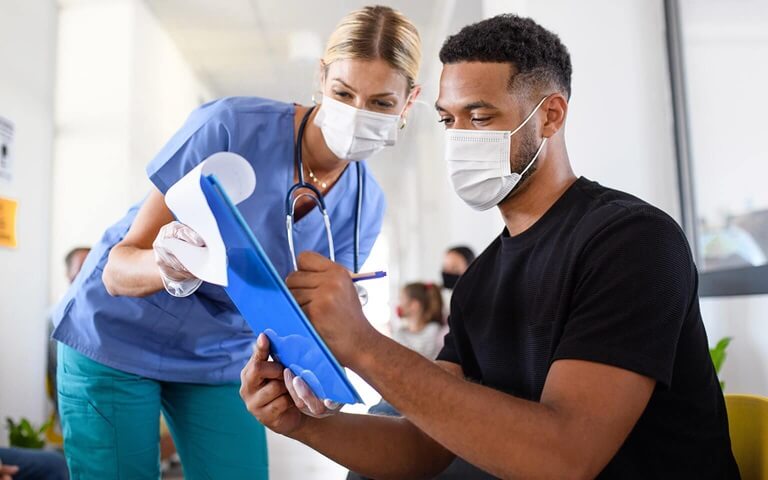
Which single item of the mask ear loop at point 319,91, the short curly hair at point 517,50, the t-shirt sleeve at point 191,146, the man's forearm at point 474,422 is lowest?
the man's forearm at point 474,422

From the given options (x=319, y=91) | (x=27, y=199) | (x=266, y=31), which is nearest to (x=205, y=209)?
(x=319, y=91)

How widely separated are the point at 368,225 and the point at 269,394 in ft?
2.30

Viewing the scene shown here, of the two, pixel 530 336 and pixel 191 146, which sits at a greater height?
pixel 191 146

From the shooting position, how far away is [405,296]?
400 cm

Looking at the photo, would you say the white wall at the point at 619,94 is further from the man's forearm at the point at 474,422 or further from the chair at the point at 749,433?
the man's forearm at the point at 474,422

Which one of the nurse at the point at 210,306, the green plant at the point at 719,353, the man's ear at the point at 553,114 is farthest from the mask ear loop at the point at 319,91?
the green plant at the point at 719,353

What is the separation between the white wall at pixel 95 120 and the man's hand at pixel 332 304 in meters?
3.85

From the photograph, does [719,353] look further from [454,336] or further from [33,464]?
[33,464]

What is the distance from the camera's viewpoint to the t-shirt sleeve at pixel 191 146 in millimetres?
1163

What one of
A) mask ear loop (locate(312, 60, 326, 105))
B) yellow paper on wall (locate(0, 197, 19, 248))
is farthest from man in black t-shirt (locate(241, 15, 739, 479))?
yellow paper on wall (locate(0, 197, 19, 248))

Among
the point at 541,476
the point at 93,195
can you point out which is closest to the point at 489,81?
the point at 541,476

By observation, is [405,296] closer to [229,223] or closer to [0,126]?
[0,126]

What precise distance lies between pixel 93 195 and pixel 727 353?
3.58 metres

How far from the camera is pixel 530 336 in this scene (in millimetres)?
912
